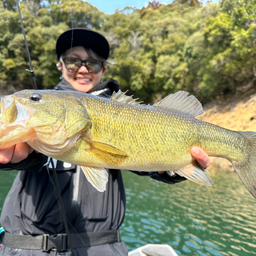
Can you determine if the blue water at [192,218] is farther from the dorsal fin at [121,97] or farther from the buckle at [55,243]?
the dorsal fin at [121,97]

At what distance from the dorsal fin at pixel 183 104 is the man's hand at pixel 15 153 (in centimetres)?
129

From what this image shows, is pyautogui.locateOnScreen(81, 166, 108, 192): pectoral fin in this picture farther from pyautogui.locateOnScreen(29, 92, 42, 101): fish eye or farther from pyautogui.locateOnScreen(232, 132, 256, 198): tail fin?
pyautogui.locateOnScreen(232, 132, 256, 198): tail fin

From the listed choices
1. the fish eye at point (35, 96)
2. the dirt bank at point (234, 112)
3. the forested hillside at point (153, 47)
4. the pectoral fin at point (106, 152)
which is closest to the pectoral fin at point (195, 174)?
the pectoral fin at point (106, 152)

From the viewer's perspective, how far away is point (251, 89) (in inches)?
891

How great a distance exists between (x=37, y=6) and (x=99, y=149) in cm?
3411

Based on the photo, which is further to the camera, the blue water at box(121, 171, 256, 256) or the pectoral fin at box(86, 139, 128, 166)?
the blue water at box(121, 171, 256, 256)

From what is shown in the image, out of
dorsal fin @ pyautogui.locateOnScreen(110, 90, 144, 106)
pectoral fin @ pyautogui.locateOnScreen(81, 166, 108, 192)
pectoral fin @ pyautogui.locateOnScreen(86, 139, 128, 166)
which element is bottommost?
pectoral fin @ pyautogui.locateOnScreen(81, 166, 108, 192)

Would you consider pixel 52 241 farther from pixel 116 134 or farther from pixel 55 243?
pixel 116 134

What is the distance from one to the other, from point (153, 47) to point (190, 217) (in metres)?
28.2

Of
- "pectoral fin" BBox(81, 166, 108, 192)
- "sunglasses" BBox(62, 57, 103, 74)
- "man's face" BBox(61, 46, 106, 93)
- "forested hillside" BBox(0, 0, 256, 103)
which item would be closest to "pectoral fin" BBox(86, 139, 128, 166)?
"pectoral fin" BBox(81, 166, 108, 192)

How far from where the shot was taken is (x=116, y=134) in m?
1.87

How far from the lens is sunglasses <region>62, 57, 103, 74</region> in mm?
2963

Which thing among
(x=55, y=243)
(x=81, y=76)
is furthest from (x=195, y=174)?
(x=81, y=76)

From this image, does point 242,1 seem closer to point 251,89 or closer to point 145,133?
point 251,89
